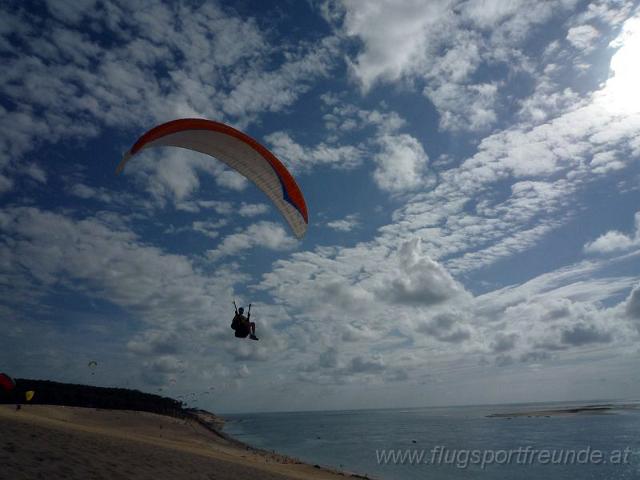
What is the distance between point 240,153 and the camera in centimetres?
1457

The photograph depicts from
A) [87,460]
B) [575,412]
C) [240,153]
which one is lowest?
[87,460]

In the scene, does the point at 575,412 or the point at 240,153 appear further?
the point at 575,412

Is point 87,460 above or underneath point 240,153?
underneath

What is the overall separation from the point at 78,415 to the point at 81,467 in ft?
132

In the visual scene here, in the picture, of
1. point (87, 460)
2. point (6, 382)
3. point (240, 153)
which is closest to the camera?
point (87, 460)

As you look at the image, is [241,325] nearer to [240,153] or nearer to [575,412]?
[240,153]

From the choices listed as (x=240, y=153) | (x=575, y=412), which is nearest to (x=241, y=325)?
(x=240, y=153)

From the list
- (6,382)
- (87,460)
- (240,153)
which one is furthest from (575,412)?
(87,460)

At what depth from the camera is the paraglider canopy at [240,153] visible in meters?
13.1

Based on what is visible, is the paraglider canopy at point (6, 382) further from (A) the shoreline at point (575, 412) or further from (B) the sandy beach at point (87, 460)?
(A) the shoreline at point (575, 412)

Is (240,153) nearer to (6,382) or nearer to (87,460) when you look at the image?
(87,460)

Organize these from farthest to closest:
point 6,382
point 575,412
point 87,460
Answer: point 575,412
point 6,382
point 87,460

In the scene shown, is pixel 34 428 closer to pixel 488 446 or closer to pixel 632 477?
pixel 632 477

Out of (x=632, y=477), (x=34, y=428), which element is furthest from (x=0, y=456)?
(x=632, y=477)
